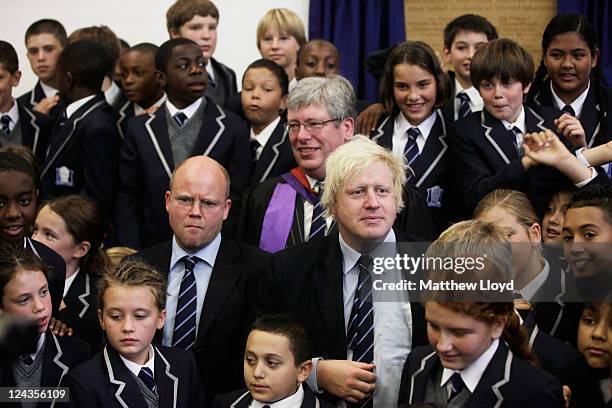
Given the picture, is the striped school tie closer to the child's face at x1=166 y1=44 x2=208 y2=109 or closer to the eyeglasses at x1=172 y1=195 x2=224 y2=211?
the eyeglasses at x1=172 y1=195 x2=224 y2=211

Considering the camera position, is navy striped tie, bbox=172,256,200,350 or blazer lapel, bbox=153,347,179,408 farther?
navy striped tie, bbox=172,256,200,350

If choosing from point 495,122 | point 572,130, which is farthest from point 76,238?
point 572,130

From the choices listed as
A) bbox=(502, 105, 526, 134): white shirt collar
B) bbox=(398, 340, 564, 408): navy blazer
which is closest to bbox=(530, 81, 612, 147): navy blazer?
bbox=(502, 105, 526, 134): white shirt collar

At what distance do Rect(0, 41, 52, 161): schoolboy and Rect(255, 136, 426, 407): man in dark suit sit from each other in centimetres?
202

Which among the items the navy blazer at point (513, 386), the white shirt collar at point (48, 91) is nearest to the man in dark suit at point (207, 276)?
the navy blazer at point (513, 386)

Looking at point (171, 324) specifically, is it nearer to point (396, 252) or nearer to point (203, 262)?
point (203, 262)

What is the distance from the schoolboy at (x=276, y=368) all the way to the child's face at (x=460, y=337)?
0.48 m

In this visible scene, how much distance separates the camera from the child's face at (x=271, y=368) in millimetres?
3205

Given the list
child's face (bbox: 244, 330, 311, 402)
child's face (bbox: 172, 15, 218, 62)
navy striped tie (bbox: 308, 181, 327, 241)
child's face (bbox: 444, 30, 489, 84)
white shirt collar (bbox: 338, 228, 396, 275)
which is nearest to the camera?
child's face (bbox: 244, 330, 311, 402)

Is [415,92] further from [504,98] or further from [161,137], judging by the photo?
[161,137]

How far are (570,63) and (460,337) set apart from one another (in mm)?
1858

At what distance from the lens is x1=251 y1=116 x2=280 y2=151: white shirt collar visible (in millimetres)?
4703

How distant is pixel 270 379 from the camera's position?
3.21 m

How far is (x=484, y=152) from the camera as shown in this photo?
4117 mm
